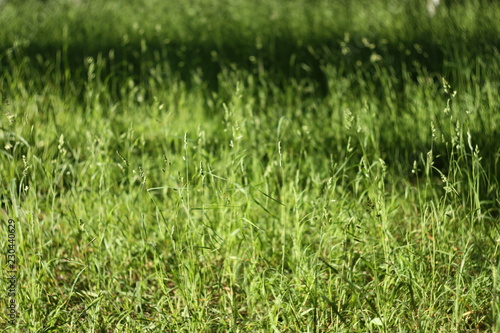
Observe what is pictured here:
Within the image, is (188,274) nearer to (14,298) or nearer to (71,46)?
(14,298)

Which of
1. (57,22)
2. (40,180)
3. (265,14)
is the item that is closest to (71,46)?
(57,22)

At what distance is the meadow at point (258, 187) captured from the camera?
1556 mm

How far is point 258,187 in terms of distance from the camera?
218cm

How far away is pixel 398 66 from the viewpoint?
146 inches

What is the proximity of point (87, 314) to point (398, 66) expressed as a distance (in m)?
2.87

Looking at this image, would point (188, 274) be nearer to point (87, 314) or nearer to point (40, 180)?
point (87, 314)

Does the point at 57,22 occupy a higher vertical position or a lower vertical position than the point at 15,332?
higher

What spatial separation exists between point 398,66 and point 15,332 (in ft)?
10.1

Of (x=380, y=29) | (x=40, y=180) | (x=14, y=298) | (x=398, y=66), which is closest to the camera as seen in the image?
(x=14, y=298)

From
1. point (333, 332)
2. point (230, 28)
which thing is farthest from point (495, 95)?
point (230, 28)

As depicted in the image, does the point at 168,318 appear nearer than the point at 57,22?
Yes

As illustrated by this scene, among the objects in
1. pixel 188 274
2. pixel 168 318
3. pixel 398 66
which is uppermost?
pixel 398 66

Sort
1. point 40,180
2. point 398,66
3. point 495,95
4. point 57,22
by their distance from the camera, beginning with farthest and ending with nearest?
point 57,22, point 398,66, point 495,95, point 40,180

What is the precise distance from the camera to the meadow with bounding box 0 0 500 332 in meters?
1.56
